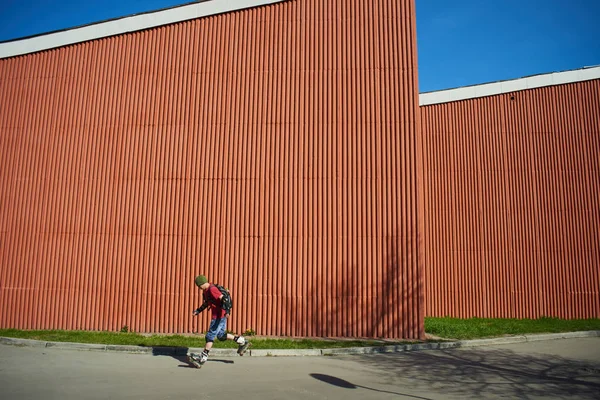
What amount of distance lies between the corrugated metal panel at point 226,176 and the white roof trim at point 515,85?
515 cm

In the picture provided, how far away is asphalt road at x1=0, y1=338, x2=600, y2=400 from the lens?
557 cm

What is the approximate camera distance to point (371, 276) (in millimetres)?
10766

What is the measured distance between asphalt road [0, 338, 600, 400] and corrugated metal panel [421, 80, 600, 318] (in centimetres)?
598

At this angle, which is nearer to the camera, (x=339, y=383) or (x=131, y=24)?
(x=339, y=383)

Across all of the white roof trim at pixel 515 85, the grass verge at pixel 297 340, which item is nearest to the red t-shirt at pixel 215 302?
the grass verge at pixel 297 340

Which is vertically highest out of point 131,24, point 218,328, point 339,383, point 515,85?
point 131,24

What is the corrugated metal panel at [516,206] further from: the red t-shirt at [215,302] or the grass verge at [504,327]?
the red t-shirt at [215,302]

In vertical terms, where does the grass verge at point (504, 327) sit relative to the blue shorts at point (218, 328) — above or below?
below

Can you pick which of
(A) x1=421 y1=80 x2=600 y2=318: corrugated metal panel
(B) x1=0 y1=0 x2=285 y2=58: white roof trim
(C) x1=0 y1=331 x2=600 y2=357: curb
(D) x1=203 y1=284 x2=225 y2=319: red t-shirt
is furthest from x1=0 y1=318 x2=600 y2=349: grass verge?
(B) x1=0 y1=0 x2=285 y2=58: white roof trim

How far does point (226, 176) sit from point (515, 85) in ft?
36.9

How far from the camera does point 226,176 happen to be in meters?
11.5

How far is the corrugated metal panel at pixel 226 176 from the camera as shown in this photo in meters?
10.9

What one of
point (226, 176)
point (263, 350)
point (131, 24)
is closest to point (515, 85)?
point (226, 176)

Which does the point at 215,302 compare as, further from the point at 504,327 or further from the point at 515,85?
the point at 515,85
